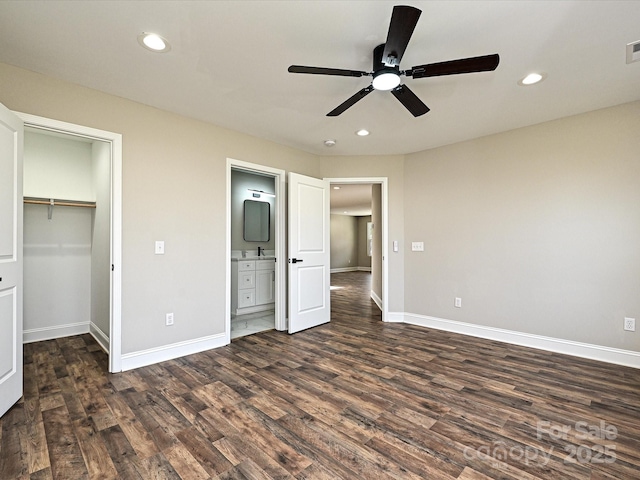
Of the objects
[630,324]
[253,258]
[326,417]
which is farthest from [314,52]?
[630,324]

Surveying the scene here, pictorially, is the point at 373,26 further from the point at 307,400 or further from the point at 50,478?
the point at 50,478

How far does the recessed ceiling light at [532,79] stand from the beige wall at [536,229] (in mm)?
1131

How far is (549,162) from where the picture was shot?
343 centimetres

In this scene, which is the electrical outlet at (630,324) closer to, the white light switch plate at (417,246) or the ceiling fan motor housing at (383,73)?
the white light switch plate at (417,246)

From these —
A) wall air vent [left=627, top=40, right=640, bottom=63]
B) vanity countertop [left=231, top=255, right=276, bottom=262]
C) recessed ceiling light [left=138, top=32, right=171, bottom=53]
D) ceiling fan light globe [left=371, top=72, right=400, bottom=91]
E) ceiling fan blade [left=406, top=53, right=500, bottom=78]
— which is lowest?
vanity countertop [left=231, top=255, right=276, bottom=262]

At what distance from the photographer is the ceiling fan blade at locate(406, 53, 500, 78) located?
1774mm

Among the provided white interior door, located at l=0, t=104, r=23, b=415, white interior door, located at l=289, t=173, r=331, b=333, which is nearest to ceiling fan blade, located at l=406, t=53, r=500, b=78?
white interior door, located at l=289, t=173, r=331, b=333

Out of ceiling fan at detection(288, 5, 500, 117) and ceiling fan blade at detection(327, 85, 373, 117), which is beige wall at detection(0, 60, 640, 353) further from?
ceiling fan at detection(288, 5, 500, 117)

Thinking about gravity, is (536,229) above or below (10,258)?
above

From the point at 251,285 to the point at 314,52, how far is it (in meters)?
3.64

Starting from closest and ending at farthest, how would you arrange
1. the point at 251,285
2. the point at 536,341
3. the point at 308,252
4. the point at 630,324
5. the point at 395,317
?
the point at 630,324 → the point at 536,341 → the point at 308,252 → the point at 395,317 → the point at 251,285

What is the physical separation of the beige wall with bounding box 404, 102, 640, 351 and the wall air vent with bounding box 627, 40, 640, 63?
1052mm

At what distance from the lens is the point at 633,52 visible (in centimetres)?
215

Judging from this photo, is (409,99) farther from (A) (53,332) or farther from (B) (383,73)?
(A) (53,332)
